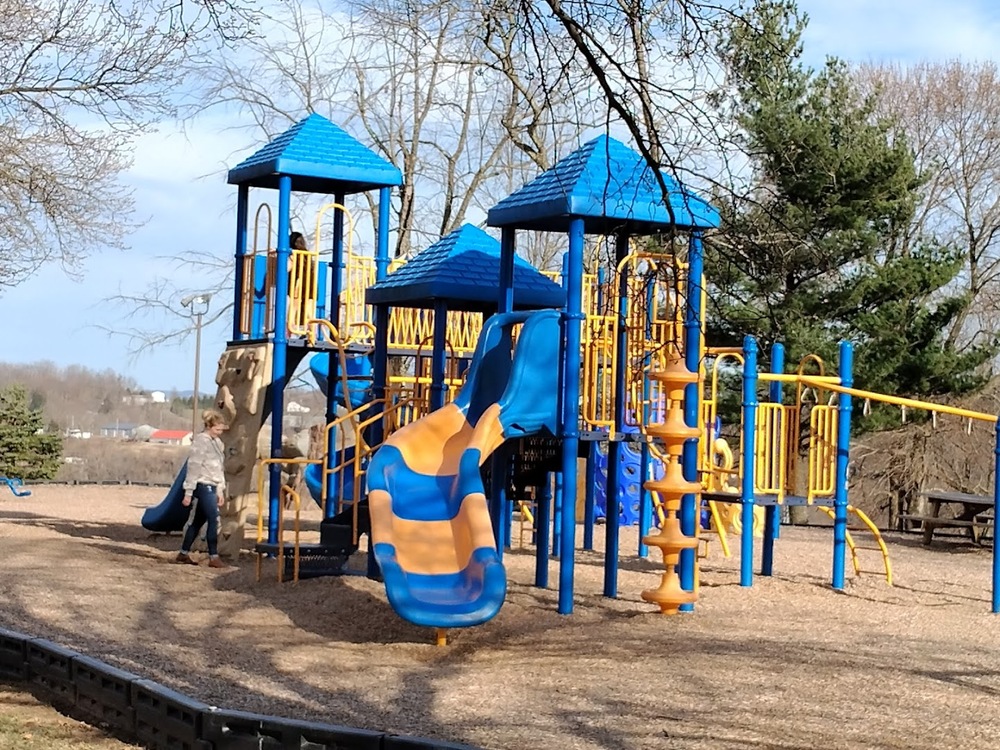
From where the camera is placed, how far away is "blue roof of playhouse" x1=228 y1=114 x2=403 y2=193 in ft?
50.1

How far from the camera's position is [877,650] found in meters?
9.20

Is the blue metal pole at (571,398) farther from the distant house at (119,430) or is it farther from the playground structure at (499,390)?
the distant house at (119,430)

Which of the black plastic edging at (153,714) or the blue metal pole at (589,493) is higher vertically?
the blue metal pole at (589,493)

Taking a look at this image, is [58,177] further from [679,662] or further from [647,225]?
[679,662]

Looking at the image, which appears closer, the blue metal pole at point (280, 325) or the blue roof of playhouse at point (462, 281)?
the blue roof of playhouse at point (462, 281)

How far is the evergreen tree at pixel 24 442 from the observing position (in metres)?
35.9

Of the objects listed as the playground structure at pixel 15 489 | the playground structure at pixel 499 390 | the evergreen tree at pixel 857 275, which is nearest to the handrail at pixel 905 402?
the playground structure at pixel 499 390

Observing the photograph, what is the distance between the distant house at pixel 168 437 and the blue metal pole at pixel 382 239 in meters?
52.8

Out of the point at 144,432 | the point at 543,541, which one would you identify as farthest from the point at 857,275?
the point at 144,432

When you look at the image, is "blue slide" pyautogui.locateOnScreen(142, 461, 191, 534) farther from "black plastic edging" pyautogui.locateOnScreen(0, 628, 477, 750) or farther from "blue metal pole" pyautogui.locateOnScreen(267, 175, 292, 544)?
"black plastic edging" pyautogui.locateOnScreen(0, 628, 477, 750)

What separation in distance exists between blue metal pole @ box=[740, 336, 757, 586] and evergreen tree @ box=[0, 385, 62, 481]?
2622cm

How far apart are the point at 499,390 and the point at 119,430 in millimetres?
71892

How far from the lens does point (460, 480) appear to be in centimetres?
1080

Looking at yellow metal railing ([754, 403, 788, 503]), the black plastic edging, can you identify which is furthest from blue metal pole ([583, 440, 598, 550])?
the black plastic edging
